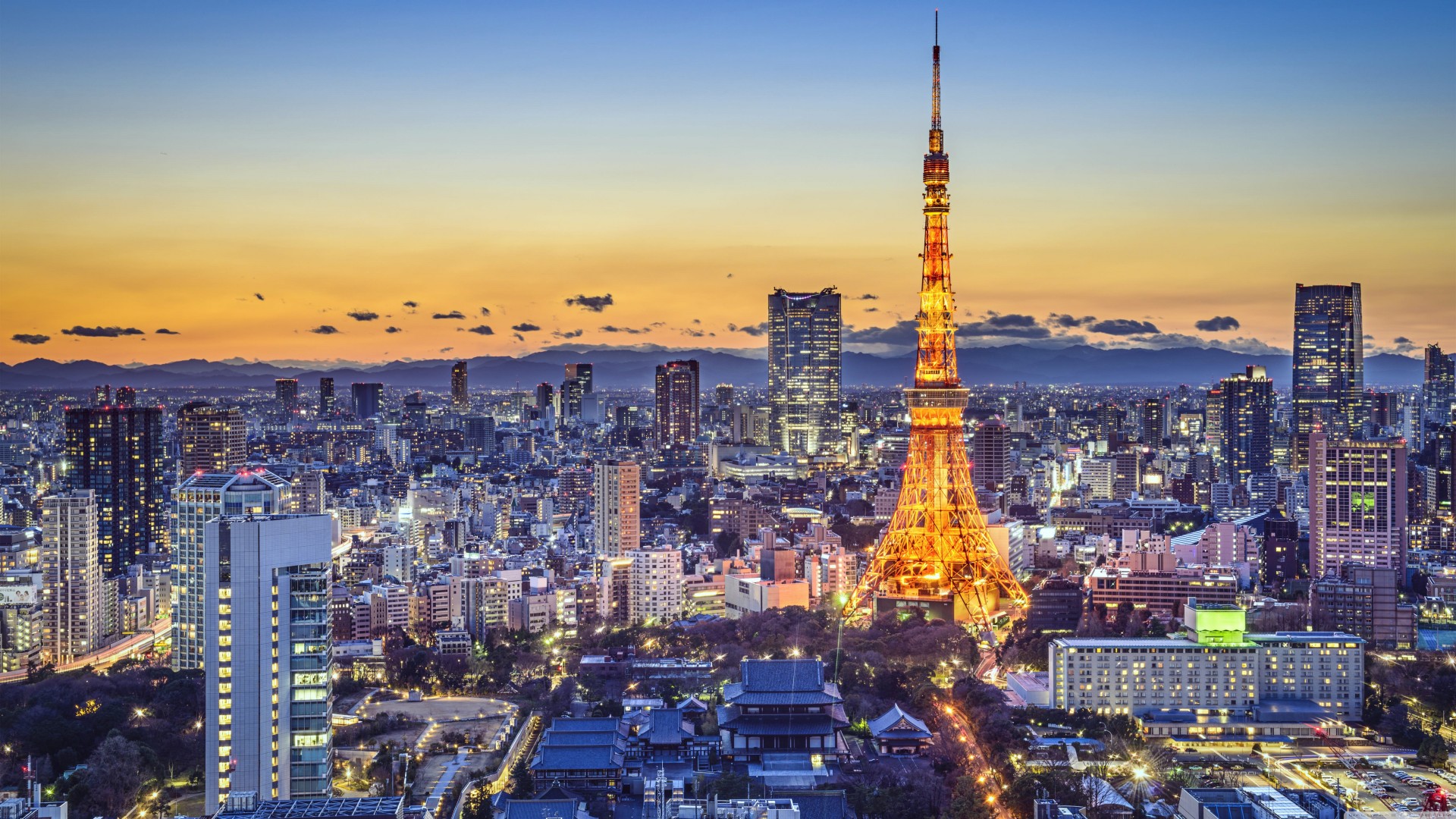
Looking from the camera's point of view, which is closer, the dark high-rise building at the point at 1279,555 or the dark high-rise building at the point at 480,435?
the dark high-rise building at the point at 1279,555

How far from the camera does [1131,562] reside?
23422 millimetres

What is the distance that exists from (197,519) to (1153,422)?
4339 centimetres

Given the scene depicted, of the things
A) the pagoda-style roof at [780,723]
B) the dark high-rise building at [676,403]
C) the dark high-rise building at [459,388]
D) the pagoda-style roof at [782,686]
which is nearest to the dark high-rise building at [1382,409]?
the dark high-rise building at [676,403]

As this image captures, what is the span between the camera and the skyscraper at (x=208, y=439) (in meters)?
37.6

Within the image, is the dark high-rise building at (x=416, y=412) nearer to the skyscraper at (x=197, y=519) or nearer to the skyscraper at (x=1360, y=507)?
the skyscraper at (x=1360, y=507)

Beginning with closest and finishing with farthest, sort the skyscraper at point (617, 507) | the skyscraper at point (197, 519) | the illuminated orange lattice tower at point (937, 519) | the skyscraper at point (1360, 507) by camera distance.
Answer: the skyscraper at point (197, 519) → the illuminated orange lattice tower at point (937, 519) → the skyscraper at point (1360, 507) → the skyscraper at point (617, 507)

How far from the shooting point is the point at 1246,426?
157ft

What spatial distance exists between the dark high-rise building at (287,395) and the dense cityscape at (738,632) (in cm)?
1921

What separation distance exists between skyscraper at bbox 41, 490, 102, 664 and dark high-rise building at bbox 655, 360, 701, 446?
36.8 m

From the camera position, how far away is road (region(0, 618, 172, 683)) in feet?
70.7

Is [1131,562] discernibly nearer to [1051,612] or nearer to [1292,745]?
[1051,612]

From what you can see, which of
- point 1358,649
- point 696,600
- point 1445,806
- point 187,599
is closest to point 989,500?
point 696,600

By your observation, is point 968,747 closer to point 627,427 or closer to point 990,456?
point 990,456

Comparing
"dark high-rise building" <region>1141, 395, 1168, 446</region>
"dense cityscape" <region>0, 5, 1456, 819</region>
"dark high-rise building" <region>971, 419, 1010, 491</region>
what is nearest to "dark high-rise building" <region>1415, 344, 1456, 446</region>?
"dense cityscape" <region>0, 5, 1456, 819</region>
